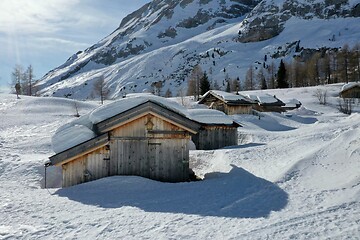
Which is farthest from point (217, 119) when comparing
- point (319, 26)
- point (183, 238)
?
point (319, 26)

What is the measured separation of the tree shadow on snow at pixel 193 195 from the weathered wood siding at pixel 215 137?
12.3 meters

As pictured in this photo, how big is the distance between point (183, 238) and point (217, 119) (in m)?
20.0

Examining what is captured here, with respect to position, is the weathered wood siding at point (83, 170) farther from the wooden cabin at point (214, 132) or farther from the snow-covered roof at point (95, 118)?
the wooden cabin at point (214, 132)

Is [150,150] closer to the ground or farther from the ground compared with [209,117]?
closer to the ground

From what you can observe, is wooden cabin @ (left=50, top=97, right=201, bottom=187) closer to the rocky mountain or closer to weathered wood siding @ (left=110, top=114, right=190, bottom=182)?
weathered wood siding @ (left=110, top=114, right=190, bottom=182)

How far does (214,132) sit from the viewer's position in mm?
26844

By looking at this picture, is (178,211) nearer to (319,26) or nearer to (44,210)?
(44,210)

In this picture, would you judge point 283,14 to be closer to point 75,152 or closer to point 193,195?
point 75,152

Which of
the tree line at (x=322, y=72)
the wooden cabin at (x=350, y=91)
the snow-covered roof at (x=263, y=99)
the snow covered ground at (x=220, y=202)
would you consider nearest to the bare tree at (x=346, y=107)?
the wooden cabin at (x=350, y=91)

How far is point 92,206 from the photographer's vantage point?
33.6ft

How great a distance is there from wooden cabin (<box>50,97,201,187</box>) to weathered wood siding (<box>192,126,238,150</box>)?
39.5 ft

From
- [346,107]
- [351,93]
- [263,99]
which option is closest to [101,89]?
[263,99]

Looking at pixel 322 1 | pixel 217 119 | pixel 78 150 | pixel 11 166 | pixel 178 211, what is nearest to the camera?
pixel 178 211

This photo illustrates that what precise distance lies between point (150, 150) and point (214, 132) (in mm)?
13371
